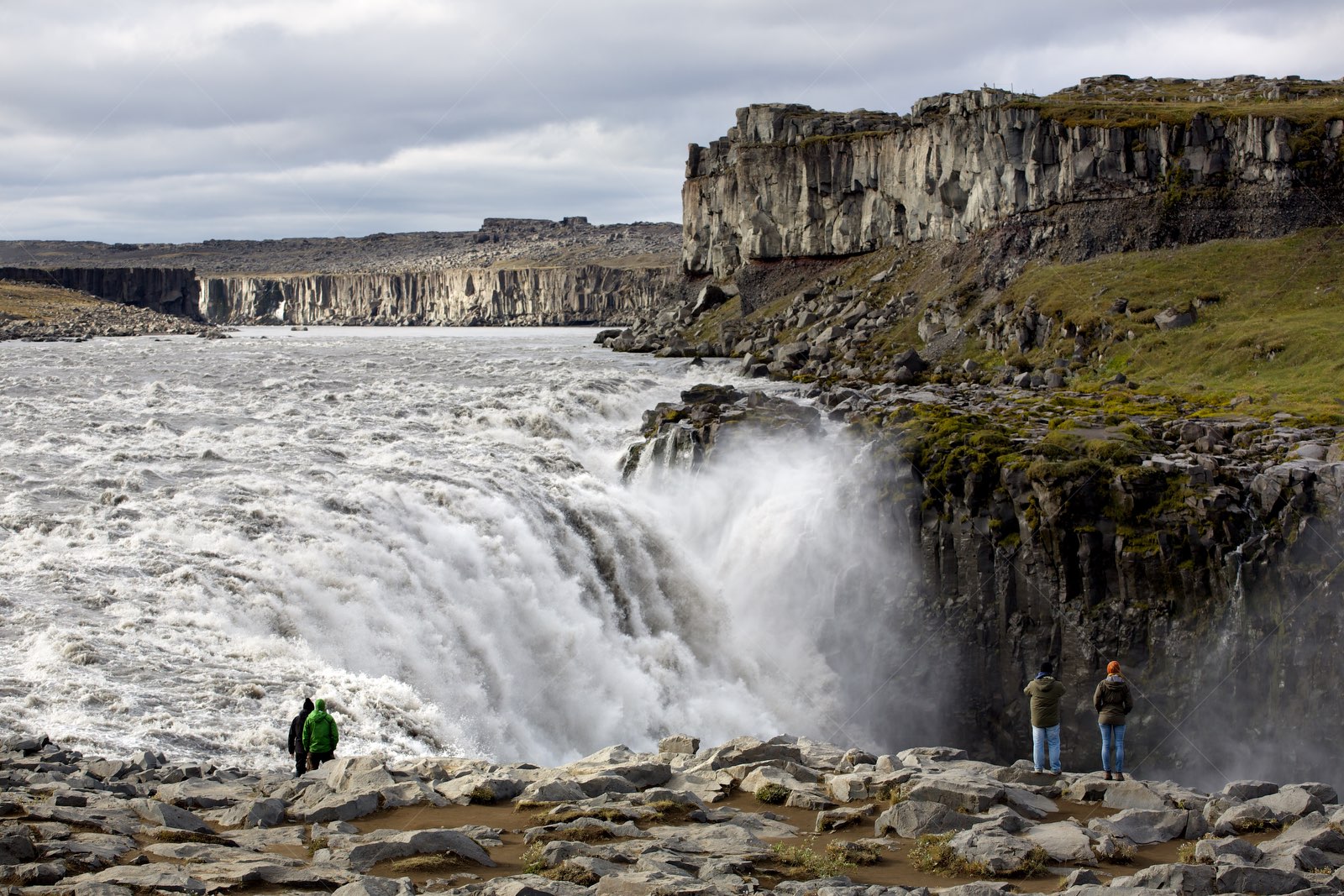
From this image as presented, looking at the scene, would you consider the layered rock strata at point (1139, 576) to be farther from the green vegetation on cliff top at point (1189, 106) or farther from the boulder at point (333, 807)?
the green vegetation on cliff top at point (1189, 106)

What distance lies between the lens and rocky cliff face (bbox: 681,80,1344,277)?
228ft

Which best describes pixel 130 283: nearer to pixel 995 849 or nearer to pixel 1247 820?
pixel 995 849

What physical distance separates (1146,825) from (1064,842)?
144 centimetres

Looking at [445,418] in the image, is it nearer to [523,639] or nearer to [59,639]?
[523,639]

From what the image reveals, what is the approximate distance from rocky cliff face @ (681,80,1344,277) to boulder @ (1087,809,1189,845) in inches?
2357

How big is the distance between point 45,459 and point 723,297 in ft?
252

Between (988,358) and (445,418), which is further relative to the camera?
(988,358)

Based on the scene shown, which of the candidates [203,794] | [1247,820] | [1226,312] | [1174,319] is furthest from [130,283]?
[1247,820]

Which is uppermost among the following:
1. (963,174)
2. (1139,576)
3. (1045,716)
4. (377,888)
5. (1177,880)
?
(963,174)

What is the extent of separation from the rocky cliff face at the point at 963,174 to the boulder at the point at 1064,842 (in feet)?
199

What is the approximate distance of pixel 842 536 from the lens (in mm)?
39875

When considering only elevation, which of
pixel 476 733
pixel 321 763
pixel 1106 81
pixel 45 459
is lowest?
pixel 476 733

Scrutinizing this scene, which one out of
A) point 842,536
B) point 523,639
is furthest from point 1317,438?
point 523,639

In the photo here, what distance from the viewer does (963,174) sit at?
84812mm
